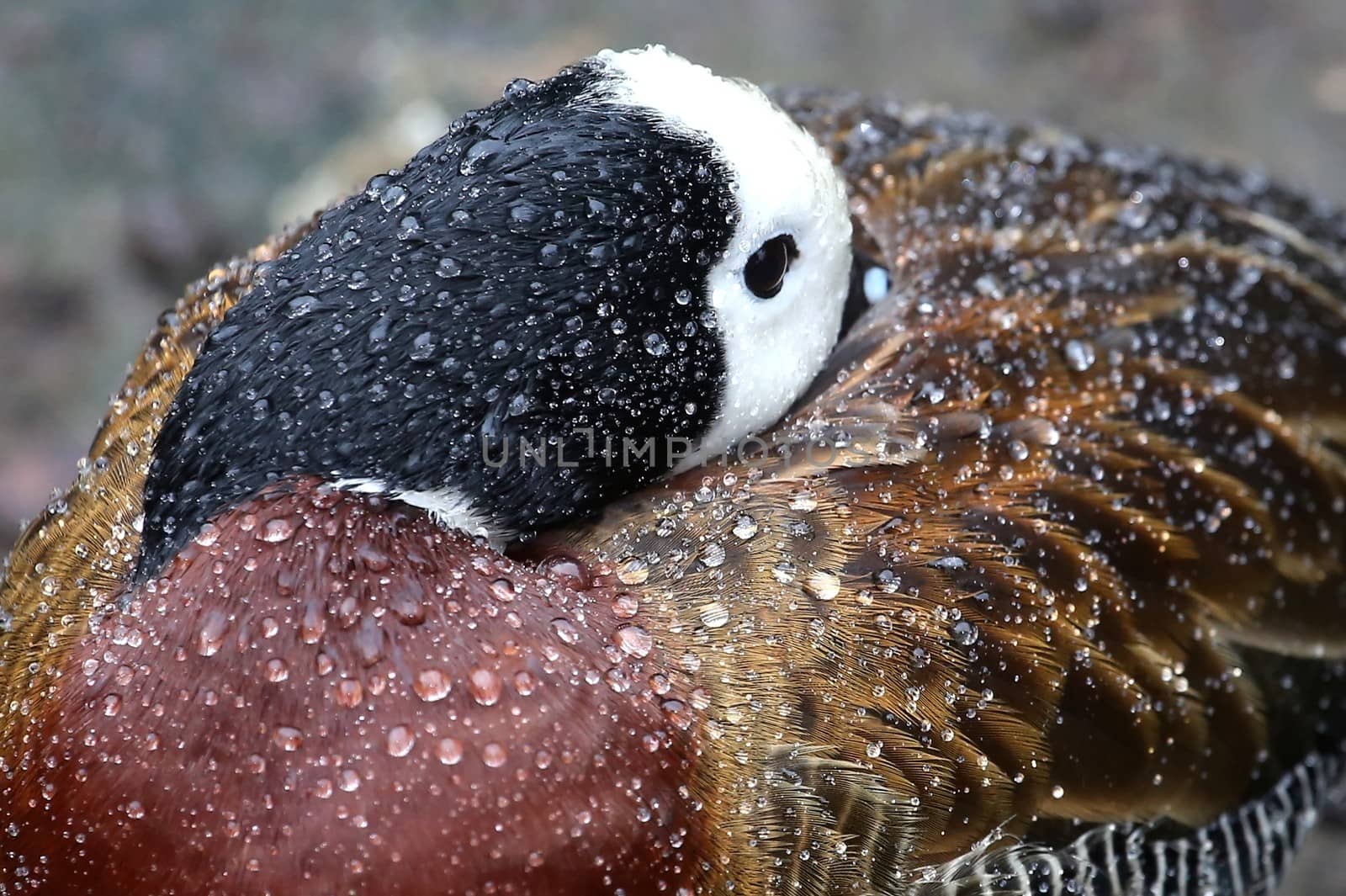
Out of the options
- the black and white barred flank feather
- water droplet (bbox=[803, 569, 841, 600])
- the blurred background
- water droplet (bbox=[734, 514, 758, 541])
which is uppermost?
the blurred background

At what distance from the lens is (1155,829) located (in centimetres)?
167

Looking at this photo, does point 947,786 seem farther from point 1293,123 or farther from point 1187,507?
point 1293,123

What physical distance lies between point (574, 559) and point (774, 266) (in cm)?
41

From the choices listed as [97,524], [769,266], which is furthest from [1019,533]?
[97,524]

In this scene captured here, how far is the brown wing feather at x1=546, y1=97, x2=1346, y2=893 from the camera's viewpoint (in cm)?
136

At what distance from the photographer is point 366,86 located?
155 inches

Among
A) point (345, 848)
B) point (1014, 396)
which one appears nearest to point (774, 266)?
point (1014, 396)

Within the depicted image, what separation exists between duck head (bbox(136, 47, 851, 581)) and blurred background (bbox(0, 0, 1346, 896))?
2128 millimetres

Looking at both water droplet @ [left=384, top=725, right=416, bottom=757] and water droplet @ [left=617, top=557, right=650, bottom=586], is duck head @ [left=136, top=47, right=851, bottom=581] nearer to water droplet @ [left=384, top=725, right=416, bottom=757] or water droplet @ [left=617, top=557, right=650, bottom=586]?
water droplet @ [left=617, top=557, right=650, bottom=586]

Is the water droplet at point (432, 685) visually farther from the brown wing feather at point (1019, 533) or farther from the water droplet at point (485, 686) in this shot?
the brown wing feather at point (1019, 533)

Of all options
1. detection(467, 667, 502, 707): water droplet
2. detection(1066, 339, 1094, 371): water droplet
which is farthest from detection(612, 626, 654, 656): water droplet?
detection(1066, 339, 1094, 371): water droplet

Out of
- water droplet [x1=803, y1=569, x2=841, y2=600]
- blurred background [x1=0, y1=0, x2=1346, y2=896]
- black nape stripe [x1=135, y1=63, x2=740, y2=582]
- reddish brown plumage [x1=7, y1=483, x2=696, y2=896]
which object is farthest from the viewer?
blurred background [x1=0, y1=0, x2=1346, y2=896]

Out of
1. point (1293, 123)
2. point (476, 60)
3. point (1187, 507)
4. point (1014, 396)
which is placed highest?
point (476, 60)

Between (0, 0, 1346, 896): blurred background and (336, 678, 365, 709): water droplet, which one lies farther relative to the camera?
(0, 0, 1346, 896): blurred background
